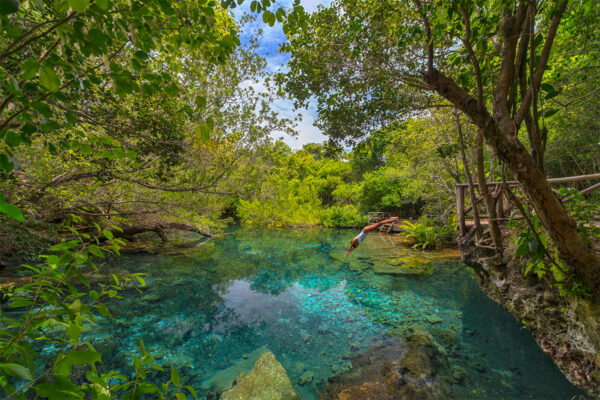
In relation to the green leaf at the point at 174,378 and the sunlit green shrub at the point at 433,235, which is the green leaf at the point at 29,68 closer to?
the green leaf at the point at 174,378

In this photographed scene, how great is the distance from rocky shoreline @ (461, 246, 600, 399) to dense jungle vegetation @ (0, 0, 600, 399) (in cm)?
40

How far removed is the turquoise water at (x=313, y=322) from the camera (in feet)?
12.6

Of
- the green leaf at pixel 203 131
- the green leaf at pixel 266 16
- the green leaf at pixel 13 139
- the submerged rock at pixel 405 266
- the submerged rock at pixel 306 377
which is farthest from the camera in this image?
the submerged rock at pixel 405 266

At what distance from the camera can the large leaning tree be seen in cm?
224

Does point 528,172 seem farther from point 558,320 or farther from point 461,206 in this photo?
point 461,206

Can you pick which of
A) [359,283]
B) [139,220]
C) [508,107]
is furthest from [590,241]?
[139,220]

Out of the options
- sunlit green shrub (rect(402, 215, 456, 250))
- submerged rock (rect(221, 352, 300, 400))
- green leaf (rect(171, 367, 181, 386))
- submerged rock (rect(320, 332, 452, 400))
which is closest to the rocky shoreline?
submerged rock (rect(320, 332, 452, 400))

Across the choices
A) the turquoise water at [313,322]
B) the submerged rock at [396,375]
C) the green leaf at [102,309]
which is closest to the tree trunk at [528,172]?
the turquoise water at [313,322]

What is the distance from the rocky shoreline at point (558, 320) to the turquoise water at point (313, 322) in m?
0.43

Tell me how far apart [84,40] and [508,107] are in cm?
339

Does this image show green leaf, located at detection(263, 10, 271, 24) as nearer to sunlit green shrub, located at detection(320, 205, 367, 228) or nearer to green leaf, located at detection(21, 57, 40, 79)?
green leaf, located at detection(21, 57, 40, 79)

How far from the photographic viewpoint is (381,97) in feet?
14.9

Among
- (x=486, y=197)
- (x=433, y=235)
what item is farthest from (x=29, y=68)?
(x=433, y=235)

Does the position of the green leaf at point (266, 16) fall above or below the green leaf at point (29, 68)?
above
